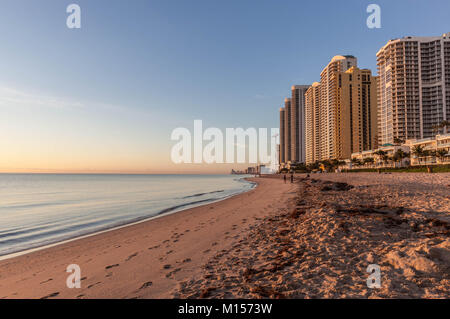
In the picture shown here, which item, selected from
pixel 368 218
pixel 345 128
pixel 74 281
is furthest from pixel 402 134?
pixel 74 281

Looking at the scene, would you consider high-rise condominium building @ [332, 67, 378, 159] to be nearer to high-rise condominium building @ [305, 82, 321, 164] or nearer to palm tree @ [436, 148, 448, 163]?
high-rise condominium building @ [305, 82, 321, 164]

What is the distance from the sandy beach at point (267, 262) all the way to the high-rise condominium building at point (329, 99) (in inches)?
6267

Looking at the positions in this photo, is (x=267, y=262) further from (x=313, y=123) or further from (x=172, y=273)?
(x=313, y=123)

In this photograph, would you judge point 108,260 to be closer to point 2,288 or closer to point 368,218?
point 2,288

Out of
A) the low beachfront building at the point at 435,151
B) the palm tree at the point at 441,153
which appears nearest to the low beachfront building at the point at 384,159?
the low beachfront building at the point at 435,151

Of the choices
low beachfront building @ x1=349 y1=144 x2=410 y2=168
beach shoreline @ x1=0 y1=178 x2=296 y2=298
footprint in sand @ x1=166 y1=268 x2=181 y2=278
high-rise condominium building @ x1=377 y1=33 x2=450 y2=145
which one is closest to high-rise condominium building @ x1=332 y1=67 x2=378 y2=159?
high-rise condominium building @ x1=377 y1=33 x2=450 y2=145

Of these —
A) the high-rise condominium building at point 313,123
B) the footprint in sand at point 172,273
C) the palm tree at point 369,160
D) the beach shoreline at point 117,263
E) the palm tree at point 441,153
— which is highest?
the high-rise condominium building at point 313,123

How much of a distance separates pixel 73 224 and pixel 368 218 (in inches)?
622

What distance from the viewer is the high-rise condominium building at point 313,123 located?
175750 mm

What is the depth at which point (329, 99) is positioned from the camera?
158m

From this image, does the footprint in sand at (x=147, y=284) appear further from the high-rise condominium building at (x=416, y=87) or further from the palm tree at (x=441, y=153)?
the high-rise condominium building at (x=416, y=87)

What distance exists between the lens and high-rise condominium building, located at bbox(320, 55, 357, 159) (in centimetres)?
15375

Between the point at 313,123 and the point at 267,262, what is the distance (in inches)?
7525

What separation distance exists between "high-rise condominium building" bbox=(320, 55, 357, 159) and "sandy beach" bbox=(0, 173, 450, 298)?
15918 centimetres
